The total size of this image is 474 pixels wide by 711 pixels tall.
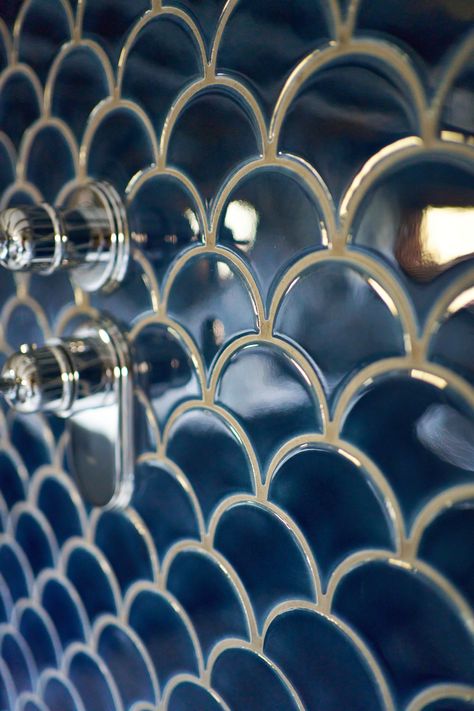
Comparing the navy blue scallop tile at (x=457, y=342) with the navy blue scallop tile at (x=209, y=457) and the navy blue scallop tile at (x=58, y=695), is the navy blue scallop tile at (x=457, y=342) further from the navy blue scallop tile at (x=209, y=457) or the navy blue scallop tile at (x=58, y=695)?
the navy blue scallop tile at (x=58, y=695)

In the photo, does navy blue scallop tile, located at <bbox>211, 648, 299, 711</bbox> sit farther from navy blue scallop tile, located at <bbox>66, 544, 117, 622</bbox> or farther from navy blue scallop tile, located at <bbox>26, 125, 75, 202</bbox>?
navy blue scallop tile, located at <bbox>26, 125, 75, 202</bbox>

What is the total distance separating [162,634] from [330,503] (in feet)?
0.81

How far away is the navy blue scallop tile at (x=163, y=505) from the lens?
0.58 m

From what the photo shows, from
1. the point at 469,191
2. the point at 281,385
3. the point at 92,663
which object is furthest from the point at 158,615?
the point at 469,191

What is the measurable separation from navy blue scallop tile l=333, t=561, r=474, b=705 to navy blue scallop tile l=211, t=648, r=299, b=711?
0.10m

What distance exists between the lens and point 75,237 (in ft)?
1.94

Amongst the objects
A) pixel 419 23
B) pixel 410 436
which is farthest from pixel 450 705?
pixel 419 23

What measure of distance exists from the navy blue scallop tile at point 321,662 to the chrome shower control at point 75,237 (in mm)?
311

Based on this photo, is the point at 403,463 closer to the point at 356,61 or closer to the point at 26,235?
the point at 356,61

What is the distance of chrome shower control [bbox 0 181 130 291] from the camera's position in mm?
569

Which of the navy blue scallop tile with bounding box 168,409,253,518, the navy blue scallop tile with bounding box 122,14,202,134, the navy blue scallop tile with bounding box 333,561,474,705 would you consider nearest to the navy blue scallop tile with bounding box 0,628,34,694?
the navy blue scallop tile with bounding box 168,409,253,518

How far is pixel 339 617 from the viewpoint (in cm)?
47

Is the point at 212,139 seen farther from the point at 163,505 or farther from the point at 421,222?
the point at 163,505

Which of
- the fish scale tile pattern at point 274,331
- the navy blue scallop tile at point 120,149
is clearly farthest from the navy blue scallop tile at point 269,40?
the navy blue scallop tile at point 120,149
